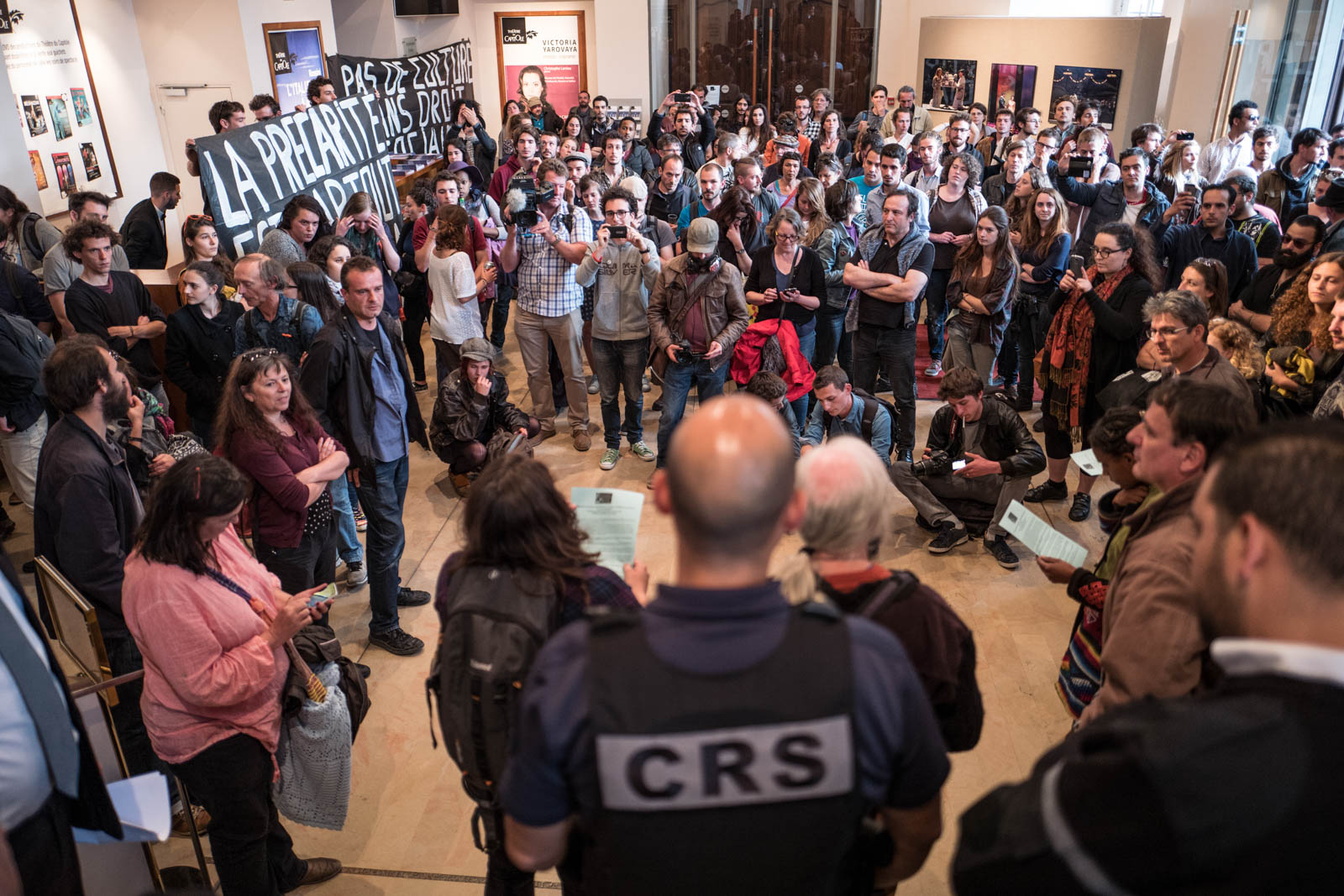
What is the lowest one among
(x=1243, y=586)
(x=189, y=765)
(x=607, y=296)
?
(x=189, y=765)

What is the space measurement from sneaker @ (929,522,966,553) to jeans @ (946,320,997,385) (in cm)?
118

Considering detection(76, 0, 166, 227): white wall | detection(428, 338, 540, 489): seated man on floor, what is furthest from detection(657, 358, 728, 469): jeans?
detection(76, 0, 166, 227): white wall

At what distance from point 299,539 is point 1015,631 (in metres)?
3.11

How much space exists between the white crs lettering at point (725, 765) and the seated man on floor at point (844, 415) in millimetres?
3391

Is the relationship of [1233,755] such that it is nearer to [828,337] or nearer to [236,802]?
[236,802]

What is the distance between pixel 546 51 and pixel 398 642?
13.7 meters

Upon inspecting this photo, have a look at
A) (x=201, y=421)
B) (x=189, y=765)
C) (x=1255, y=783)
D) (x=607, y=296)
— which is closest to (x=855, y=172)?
(x=607, y=296)

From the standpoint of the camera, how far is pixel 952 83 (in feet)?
42.5

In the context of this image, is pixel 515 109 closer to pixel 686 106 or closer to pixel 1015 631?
pixel 686 106

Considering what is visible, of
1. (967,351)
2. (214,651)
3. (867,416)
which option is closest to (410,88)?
(967,351)

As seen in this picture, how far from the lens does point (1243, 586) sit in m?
1.19

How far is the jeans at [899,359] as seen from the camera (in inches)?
216

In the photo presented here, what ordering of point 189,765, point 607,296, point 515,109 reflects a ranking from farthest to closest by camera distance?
point 515,109 < point 607,296 < point 189,765

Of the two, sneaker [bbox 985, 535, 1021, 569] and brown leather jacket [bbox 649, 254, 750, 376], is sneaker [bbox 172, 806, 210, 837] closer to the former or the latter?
brown leather jacket [bbox 649, 254, 750, 376]
